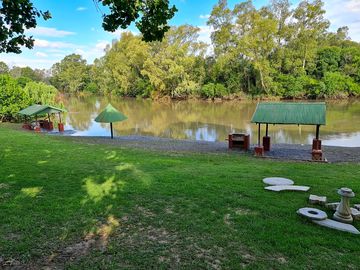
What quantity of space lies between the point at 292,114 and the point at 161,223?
10.9 metres

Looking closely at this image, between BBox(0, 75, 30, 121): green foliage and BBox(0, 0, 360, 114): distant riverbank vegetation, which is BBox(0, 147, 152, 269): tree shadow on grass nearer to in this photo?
BBox(0, 75, 30, 121): green foliage

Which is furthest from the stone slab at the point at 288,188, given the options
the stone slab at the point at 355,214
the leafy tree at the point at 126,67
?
the leafy tree at the point at 126,67

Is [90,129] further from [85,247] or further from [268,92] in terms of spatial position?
[268,92]

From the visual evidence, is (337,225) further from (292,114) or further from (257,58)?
(257,58)

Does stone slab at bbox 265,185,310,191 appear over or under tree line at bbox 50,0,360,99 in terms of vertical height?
under

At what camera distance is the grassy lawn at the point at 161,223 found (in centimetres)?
406

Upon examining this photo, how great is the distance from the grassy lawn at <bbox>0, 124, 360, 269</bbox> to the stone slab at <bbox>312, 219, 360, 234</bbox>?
0.13 m

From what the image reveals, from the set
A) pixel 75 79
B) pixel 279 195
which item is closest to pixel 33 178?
pixel 279 195

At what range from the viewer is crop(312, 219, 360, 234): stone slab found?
15.9 ft

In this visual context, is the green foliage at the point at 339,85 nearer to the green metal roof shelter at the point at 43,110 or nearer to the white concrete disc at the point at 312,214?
the green metal roof shelter at the point at 43,110

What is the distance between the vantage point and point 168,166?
32.7 feet

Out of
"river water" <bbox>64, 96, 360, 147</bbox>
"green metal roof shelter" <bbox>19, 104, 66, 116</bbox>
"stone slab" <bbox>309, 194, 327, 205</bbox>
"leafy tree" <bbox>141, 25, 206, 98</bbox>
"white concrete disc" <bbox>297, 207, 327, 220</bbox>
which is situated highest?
"leafy tree" <bbox>141, 25, 206, 98</bbox>

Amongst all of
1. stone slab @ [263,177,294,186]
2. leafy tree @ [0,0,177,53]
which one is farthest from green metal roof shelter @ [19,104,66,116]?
stone slab @ [263,177,294,186]

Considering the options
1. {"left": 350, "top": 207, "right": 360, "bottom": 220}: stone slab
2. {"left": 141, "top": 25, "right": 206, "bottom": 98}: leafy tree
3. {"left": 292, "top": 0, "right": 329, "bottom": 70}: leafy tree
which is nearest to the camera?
{"left": 350, "top": 207, "right": 360, "bottom": 220}: stone slab
